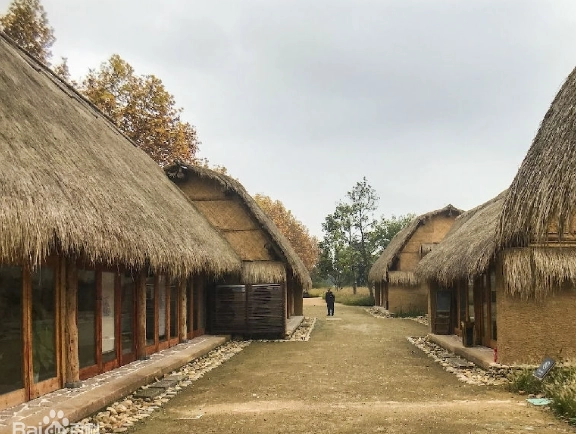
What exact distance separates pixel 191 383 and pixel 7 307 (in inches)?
141

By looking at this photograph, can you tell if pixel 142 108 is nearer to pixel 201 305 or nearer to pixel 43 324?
pixel 201 305

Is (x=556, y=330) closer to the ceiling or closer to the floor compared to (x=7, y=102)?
closer to the floor

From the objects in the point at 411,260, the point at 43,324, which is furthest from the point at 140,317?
the point at 411,260

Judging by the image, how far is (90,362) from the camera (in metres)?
8.88

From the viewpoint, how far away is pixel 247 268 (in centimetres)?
1614

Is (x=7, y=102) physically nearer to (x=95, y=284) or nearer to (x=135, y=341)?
(x=95, y=284)

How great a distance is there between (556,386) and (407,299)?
18.4 m

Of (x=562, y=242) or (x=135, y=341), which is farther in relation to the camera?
(x=135, y=341)

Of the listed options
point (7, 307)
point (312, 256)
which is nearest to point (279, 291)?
point (7, 307)

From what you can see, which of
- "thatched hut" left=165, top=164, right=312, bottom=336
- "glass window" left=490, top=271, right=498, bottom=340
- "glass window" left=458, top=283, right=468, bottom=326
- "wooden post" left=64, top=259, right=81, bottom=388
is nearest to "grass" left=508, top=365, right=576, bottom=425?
"glass window" left=490, top=271, right=498, bottom=340

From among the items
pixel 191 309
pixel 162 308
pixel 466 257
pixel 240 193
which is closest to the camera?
pixel 466 257

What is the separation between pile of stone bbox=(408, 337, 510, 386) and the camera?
371 inches

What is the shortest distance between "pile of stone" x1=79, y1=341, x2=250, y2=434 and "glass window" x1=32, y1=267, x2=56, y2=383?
40.6 inches

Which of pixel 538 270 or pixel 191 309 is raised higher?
pixel 538 270
